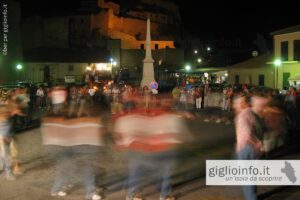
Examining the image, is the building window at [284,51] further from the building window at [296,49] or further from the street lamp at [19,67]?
the street lamp at [19,67]

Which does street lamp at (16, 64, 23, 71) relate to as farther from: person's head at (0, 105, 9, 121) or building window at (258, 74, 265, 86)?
person's head at (0, 105, 9, 121)

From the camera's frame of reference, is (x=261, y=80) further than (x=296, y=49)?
Yes

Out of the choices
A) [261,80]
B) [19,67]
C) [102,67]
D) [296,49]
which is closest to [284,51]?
[296,49]

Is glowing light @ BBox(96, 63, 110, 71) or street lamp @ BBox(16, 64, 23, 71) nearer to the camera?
street lamp @ BBox(16, 64, 23, 71)

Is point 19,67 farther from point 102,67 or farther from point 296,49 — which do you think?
point 296,49

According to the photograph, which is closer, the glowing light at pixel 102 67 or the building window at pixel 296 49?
the building window at pixel 296 49

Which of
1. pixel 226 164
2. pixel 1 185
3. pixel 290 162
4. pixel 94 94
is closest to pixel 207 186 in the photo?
pixel 226 164

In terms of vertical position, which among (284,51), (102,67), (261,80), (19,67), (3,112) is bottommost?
(3,112)

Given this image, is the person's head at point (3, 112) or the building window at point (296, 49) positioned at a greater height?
the building window at point (296, 49)

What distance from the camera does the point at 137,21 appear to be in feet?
321

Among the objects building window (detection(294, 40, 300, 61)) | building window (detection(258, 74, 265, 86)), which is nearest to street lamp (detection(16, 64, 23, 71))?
building window (detection(258, 74, 265, 86))

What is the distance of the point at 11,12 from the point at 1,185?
2113 inches

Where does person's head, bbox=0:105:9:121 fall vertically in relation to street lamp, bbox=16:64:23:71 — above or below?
below

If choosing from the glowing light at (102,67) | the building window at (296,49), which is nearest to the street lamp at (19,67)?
the glowing light at (102,67)
